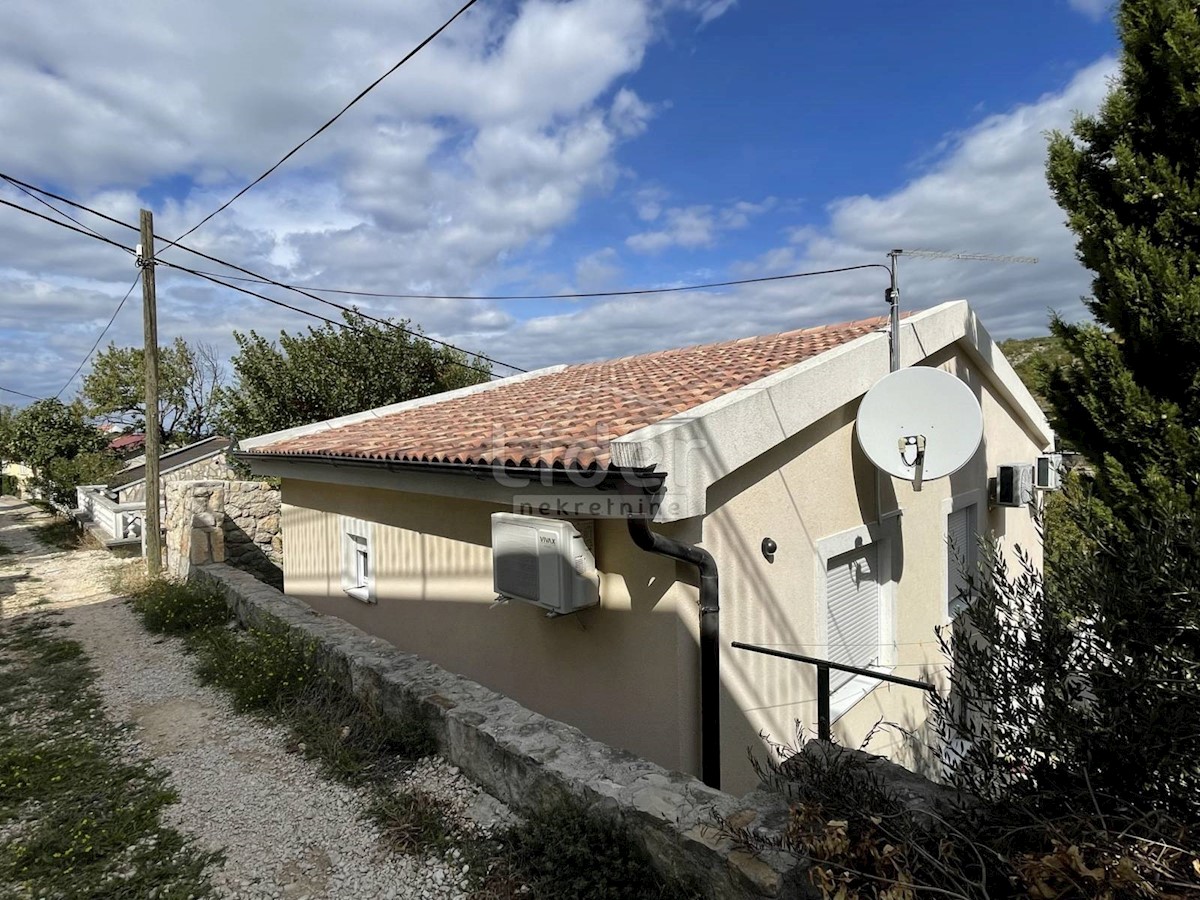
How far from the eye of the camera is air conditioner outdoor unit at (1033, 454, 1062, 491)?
8.56 meters

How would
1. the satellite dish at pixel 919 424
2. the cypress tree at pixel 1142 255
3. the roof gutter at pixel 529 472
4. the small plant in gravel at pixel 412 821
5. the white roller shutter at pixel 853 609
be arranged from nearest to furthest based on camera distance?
the small plant in gravel at pixel 412 821 < the roof gutter at pixel 529 472 < the satellite dish at pixel 919 424 < the cypress tree at pixel 1142 255 < the white roller shutter at pixel 853 609

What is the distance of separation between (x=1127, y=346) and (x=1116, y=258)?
84 cm

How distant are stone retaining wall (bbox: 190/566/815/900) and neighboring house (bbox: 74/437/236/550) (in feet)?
39.2

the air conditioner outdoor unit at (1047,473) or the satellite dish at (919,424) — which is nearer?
the satellite dish at (919,424)

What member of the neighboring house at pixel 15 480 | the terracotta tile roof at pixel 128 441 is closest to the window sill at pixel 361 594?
the neighboring house at pixel 15 480

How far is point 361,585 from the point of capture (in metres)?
8.67

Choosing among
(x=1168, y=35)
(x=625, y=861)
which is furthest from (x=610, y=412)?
(x=1168, y=35)

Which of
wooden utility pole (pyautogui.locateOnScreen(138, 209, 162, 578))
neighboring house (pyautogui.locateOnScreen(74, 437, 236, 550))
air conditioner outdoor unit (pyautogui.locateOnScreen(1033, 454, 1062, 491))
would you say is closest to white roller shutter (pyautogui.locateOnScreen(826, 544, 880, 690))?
air conditioner outdoor unit (pyautogui.locateOnScreen(1033, 454, 1062, 491))

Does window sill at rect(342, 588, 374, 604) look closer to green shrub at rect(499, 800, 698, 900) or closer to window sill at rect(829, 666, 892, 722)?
green shrub at rect(499, 800, 698, 900)

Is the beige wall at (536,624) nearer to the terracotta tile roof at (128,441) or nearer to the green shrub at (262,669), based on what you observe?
the green shrub at (262,669)

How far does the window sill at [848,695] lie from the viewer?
5.73 metres

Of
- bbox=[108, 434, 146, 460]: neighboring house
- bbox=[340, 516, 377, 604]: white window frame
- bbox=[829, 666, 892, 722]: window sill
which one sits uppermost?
bbox=[108, 434, 146, 460]: neighboring house

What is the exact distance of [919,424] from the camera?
5406 millimetres

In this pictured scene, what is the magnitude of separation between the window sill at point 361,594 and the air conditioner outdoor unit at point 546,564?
397cm
